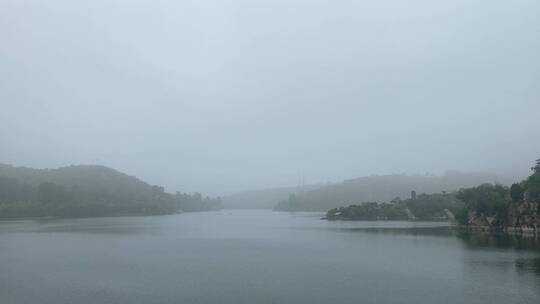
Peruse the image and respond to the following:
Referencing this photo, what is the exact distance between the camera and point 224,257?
45.5 m

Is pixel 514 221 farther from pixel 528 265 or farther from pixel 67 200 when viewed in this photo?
pixel 67 200

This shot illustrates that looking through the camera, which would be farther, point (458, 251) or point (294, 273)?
point (458, 251)

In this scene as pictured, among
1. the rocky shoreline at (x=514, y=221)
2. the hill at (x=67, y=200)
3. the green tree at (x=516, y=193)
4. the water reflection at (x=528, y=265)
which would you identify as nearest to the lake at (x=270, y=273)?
the water reflection at (x=528, y=265)

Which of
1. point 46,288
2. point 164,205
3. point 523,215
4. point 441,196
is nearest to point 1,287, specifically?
point 46,288

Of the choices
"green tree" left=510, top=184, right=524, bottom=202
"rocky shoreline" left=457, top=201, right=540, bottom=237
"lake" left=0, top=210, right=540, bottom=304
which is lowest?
"lake" left=0, top=210, right=540, bottom=304

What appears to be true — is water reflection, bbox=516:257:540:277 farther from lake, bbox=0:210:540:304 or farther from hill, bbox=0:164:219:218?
hill, bbox=0:164:219:218

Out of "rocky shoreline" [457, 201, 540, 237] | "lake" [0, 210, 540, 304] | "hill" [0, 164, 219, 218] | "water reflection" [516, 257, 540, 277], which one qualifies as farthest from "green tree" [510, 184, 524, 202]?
"hill" [0, 164, 219, 218]

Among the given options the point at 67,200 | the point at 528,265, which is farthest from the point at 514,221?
the point at 67,200

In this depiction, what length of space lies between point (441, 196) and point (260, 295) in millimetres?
120178

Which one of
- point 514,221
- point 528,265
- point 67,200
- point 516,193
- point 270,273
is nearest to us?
point 270,273

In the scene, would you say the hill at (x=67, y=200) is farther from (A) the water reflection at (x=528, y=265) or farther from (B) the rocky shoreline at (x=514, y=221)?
(A) the water reflection at (x=528, y=265)

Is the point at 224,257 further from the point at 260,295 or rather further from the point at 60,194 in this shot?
the point at 60,194

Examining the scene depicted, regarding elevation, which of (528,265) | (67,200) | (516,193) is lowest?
(528,265)

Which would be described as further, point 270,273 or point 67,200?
point 67,200
